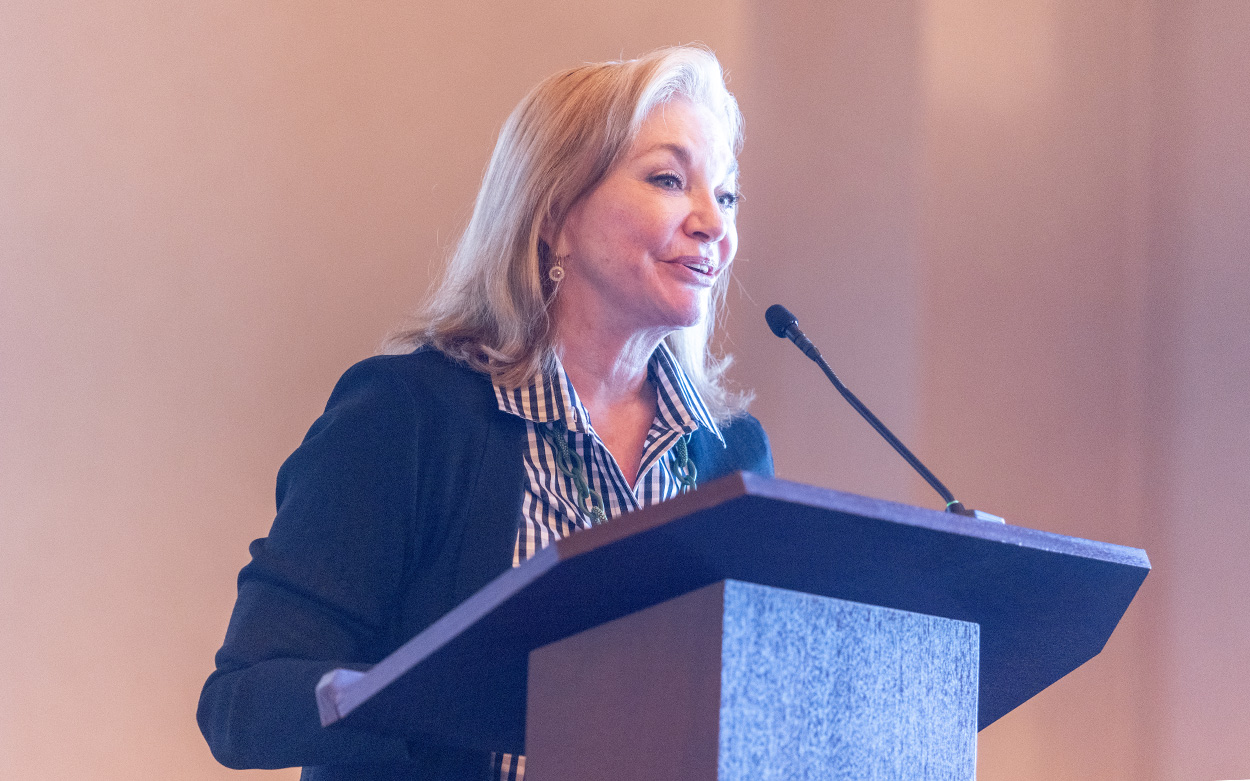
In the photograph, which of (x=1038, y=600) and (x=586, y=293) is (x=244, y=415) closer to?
(x=586, y=293)

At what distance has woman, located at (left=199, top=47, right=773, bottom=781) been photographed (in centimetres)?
130

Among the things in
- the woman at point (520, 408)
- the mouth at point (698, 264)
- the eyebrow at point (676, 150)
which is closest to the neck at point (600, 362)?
the woman at point (520, 408)

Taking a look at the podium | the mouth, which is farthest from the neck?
the podium

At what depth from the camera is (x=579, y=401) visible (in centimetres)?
164

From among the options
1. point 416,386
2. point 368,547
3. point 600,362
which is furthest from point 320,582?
point 600,362

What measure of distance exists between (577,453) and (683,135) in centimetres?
50

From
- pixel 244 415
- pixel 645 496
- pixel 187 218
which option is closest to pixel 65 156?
pixel 187 218

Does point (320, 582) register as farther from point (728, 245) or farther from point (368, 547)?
point (728, 245)

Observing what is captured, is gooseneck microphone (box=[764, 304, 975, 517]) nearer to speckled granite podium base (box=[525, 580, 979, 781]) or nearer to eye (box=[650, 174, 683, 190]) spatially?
eye (box=[650, 174, 683, 190])

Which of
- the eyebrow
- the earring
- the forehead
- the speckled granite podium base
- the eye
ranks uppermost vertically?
the forehead

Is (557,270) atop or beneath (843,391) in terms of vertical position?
atop

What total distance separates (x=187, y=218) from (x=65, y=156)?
0.25m

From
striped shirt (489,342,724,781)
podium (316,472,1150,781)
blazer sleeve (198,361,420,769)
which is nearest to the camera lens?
podium (316,472,1150,781)

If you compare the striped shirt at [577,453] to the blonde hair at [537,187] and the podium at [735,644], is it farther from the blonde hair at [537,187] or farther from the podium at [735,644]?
the podium at [735,644]
